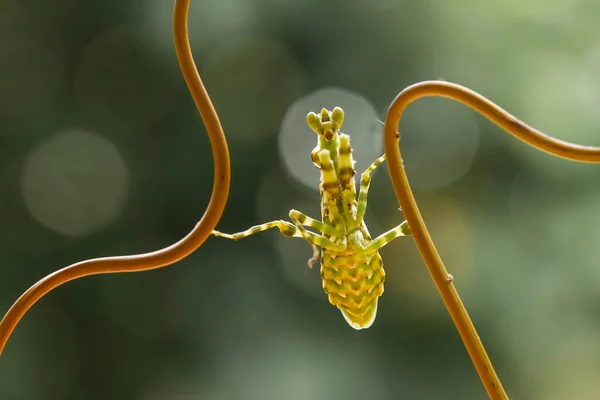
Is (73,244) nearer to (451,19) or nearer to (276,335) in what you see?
(276,335)

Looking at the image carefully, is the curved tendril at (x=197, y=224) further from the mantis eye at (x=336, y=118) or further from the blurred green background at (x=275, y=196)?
the blurred green background at (x=275, y=196)

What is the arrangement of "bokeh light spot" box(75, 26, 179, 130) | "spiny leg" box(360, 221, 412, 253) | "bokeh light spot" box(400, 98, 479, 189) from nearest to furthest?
"spiny leg" box(360, 221, 412, 253)
"bokeh light spot" box(400, 98, 479, 189)
"bokeh light spot" box(75, 26, 179, 130)

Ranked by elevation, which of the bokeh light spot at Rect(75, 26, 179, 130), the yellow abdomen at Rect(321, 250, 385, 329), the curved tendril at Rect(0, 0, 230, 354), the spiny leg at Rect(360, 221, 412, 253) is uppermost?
the bokeh light spot at Rect(75, 26, 179, 130)

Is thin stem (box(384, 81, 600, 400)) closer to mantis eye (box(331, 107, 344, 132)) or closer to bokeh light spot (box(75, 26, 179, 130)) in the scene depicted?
mantis eye (box(331, 107, 344, 132))

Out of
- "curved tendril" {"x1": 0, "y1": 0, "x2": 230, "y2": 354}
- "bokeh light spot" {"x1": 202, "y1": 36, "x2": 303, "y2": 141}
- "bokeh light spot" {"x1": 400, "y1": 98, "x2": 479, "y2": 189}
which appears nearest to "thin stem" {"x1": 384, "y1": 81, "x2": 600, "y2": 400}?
"curved tendril" {"x1": 0, "y1": 0, "x2": 230, "y2": 354}

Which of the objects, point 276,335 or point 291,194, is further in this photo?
point 291,194

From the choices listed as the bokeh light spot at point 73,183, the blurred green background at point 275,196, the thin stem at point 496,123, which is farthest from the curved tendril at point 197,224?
the bokeh light spot at point 73,183

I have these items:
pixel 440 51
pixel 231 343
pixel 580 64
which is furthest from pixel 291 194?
pixel 580 64
